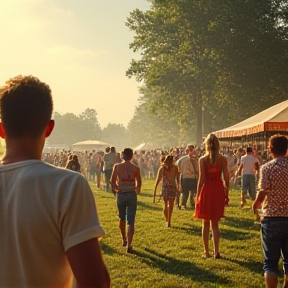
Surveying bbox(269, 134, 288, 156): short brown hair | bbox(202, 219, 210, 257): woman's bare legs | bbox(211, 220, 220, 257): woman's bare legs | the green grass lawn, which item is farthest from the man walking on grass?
bbox(269, 134, 288, 156): short brown hair

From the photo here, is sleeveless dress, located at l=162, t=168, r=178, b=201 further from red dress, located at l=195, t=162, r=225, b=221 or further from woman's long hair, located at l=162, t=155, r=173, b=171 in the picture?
red dress, located at l=195, t=162, r=225, b=221

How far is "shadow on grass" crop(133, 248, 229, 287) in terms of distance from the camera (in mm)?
6984

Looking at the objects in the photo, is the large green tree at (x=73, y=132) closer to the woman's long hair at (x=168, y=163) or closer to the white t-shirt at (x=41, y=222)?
the woman's long hair at (x=168, y=163)

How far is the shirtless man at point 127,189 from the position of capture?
8703 millimetres

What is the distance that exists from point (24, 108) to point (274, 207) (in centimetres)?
408

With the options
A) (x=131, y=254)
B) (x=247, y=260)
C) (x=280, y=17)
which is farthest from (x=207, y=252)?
(x=280, y=17)

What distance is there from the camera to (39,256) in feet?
5.41

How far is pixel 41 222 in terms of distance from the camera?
1.63 metres

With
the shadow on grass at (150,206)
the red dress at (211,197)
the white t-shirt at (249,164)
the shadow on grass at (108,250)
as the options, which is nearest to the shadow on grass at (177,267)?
the shadow on grass at (108,250)

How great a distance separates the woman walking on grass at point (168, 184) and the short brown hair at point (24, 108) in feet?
31.3

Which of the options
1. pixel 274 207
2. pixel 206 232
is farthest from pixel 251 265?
pixel 274 207

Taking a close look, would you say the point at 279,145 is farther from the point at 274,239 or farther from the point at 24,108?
the point at 24,108

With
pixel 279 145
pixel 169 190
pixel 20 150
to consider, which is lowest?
pixel 169 190

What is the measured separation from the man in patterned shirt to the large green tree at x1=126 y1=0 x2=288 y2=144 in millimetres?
32365
